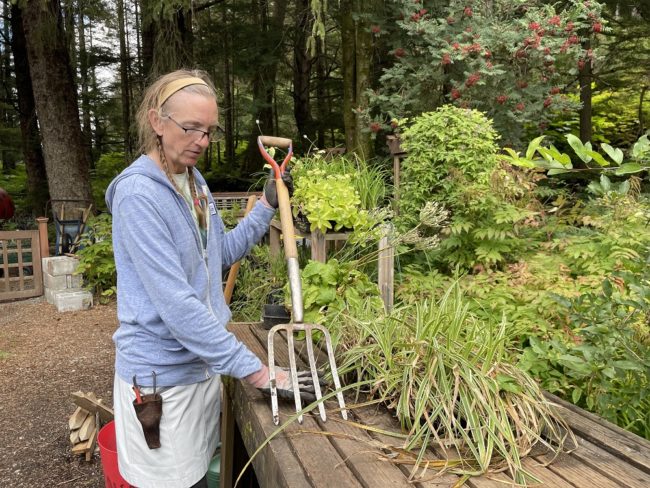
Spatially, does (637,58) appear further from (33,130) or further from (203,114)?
(33,130)

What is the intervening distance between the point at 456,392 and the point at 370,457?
30 centimetres

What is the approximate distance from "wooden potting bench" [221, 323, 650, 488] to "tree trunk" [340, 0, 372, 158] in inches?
188

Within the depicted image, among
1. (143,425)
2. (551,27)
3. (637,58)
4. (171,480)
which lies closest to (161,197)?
(143,425)

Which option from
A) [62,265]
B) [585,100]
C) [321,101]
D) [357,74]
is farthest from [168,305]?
[321,101]

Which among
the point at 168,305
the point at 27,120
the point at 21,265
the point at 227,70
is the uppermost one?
the point at 227,70

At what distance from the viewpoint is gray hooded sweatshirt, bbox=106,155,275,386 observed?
140 centimetres

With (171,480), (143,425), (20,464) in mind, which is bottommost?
(20,464)

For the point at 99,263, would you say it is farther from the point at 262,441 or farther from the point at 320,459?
the point at 320,459

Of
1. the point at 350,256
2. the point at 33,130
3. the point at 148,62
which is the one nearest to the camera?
the point at 350,256

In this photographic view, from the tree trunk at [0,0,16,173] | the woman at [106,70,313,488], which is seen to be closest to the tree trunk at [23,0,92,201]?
the tree trunk at [0,0,16,173]

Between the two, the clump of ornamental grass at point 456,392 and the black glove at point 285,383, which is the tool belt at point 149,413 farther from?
the clump of ornamental grass at point 456,392

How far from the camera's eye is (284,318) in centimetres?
262

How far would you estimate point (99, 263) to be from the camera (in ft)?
21.1

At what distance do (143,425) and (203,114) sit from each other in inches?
37.0
